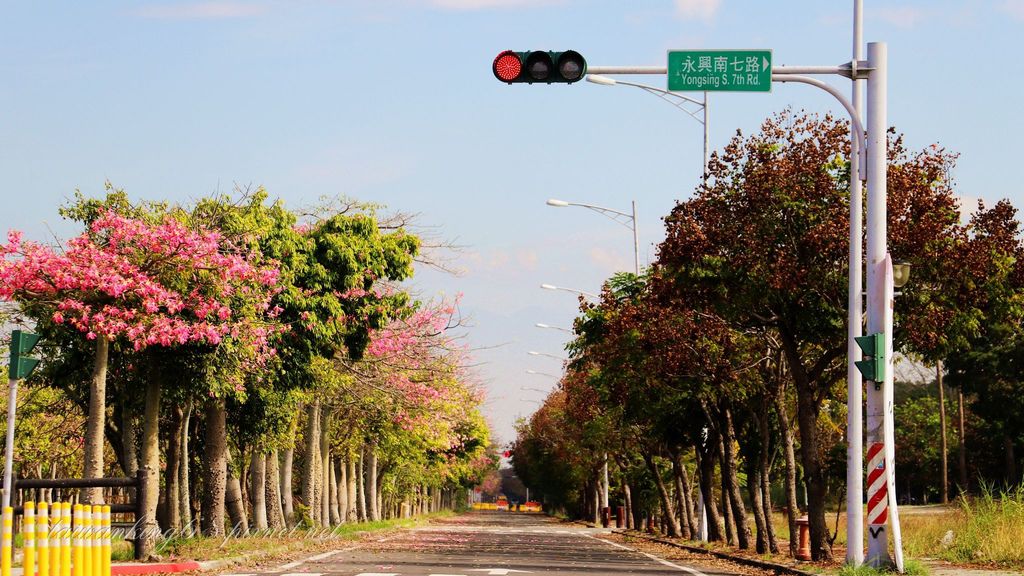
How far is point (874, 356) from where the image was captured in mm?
19109

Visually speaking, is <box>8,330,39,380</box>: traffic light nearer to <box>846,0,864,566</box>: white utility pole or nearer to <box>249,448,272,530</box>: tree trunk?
<box>846,0,864,566</box>: white utility pole

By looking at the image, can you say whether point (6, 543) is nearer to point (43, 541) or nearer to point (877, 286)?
point (43, 541)

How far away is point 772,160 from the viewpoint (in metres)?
23.9

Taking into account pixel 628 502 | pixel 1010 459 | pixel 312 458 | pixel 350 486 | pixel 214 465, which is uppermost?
pixel 214 465

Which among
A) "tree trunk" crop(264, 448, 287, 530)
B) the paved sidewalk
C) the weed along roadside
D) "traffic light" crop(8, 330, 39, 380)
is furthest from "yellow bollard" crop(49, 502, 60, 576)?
"tree trunk" crop(264, 448, 287, 530)

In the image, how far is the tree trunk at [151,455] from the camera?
20.2 metres

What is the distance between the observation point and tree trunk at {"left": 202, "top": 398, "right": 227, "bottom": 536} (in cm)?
2969

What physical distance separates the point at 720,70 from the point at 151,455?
460 inches

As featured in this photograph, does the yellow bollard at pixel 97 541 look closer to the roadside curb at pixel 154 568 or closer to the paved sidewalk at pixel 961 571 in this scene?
the roadside curb at pixel 154 568

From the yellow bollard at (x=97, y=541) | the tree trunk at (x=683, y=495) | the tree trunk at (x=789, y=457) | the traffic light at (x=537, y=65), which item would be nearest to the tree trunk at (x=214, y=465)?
the tree trunk at (x=789, y=457)

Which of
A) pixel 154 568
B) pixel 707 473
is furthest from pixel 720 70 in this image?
pixel 707 473

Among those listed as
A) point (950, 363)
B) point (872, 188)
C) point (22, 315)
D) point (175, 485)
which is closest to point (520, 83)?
point (872, 188)

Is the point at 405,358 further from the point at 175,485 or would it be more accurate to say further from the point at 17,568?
the point at 17,568

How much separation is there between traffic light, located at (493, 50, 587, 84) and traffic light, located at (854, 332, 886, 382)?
6347 mm
